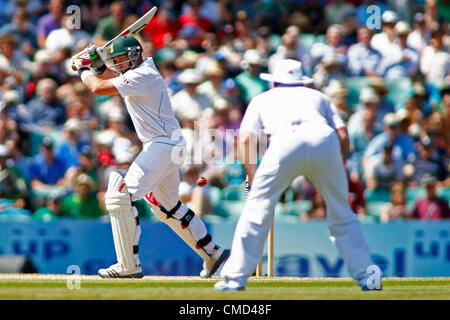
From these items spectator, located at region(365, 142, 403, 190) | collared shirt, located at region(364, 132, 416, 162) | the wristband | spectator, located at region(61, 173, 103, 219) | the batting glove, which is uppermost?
the batting glove

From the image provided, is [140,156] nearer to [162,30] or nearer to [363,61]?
[363,61]

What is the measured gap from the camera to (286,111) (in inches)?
294

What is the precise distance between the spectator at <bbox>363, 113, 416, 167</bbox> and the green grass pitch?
390 cm

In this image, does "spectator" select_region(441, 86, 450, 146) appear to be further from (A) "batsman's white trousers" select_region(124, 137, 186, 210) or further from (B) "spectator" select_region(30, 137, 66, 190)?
(A) "batsman's white trousers" select_region(124, 137, 186, 210)

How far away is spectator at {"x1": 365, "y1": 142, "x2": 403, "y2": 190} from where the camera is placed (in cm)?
1302

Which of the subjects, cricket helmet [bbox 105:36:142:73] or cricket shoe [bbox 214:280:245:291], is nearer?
cricket shoe [bbox 214:280:245:291]

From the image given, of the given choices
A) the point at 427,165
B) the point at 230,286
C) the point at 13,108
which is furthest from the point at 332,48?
the point at 230,286

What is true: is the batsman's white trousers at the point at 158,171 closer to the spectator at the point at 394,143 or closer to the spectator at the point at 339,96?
the spectator at the point at 394,143

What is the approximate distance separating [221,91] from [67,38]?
2.74m

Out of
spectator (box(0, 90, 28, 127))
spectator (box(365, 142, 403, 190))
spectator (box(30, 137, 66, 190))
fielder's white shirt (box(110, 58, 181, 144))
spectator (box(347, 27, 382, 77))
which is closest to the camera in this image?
fielder's white shirt (box(110, 58, 181, 144))

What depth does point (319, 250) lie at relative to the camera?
1170 cm

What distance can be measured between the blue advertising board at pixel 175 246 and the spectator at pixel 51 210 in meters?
0.66

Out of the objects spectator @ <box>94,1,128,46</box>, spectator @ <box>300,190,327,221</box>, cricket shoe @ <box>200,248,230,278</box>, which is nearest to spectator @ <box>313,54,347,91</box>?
spectator @ <box>300,190,327,221</box>
